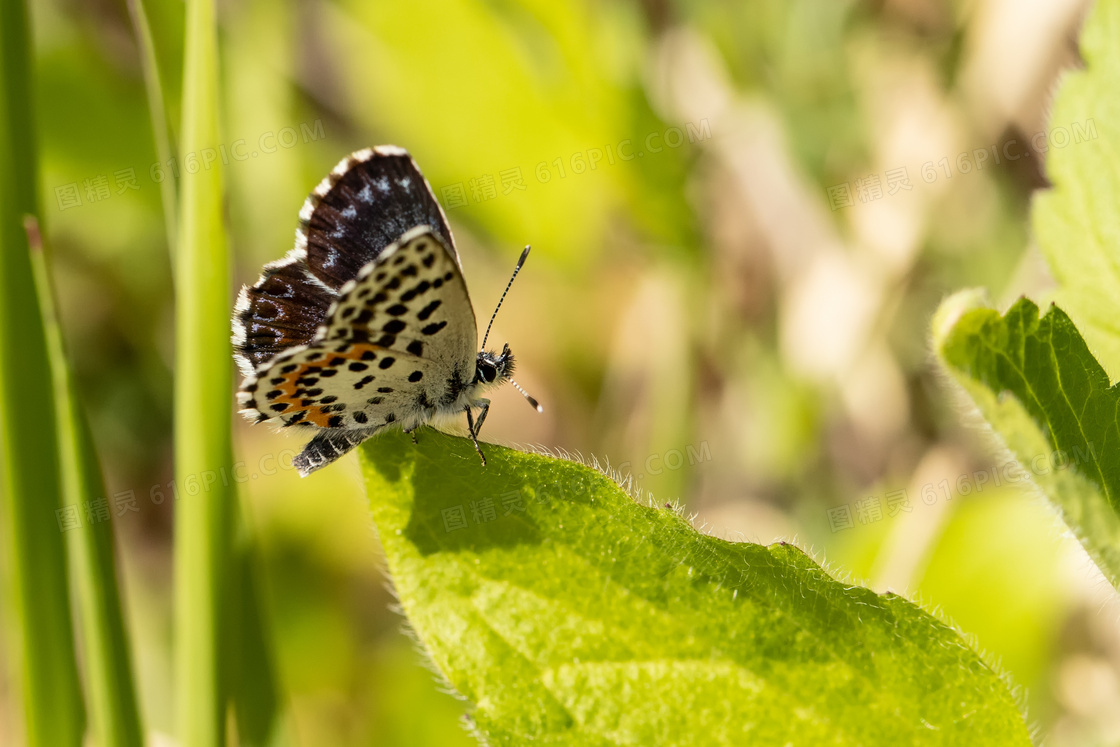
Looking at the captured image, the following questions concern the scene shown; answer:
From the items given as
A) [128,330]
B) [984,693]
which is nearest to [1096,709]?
[984,693]

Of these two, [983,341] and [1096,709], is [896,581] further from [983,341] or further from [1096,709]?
[983,341]

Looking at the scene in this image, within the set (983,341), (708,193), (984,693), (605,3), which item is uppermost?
(605,3)

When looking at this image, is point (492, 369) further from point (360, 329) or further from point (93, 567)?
point (93, 567)

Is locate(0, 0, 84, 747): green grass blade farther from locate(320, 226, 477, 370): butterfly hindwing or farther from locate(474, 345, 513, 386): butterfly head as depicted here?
locate(474, 345, 513, 386): butterfly head

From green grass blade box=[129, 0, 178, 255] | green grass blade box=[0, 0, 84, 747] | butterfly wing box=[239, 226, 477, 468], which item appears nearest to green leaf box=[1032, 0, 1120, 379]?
Answer: butterfly wing box=[239, 226, 477, 468]

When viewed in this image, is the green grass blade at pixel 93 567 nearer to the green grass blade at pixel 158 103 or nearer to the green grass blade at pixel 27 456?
the green grass blade at pixel 27 456

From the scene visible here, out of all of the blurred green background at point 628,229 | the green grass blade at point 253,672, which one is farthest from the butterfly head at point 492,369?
the blurred green background at point 628,229
